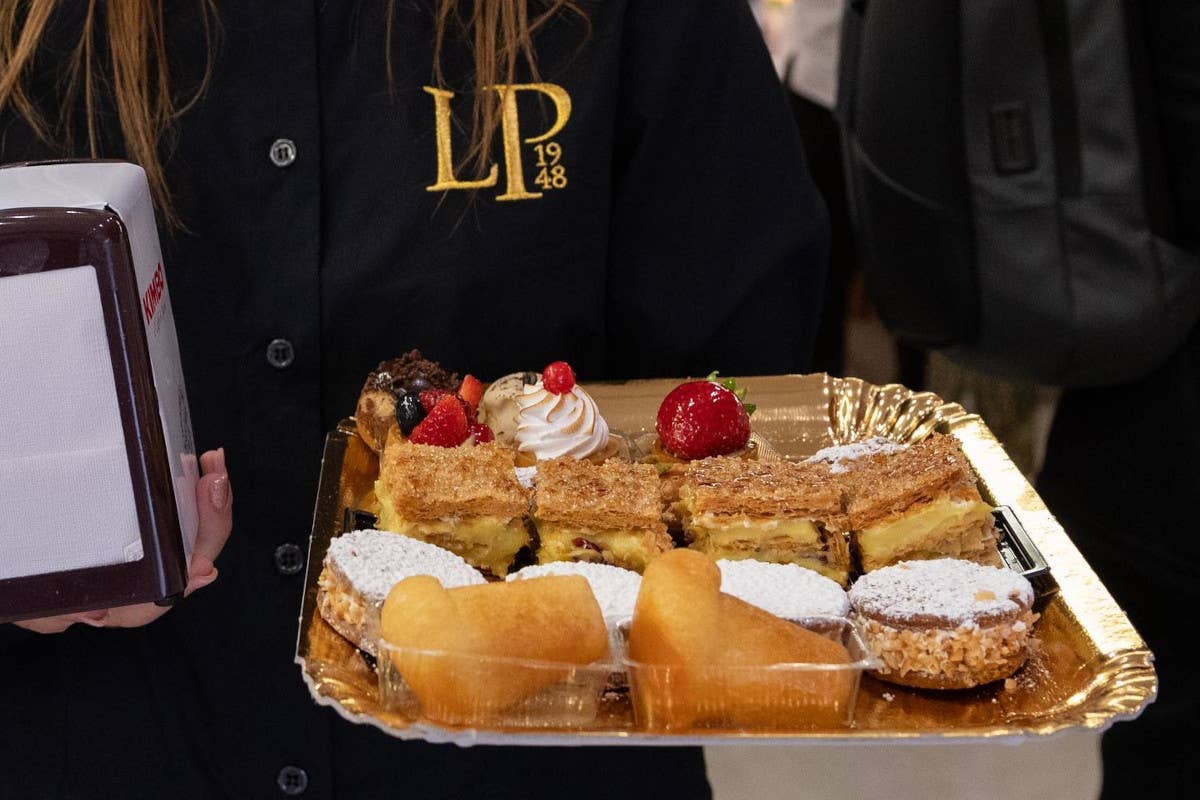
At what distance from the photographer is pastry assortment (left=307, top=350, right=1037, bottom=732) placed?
1090 millimetres

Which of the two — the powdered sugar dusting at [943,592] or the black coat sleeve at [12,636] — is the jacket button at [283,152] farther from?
the powdered sugar dusting at [943,592]

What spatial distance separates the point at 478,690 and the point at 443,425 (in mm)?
470

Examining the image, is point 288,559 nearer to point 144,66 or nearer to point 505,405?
point 505,405

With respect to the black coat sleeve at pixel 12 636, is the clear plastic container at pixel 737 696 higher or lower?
higher

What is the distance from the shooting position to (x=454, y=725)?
3.48ft

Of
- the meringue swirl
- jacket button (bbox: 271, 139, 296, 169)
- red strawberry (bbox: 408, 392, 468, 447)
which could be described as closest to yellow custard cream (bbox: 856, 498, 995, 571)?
the meringue swirl

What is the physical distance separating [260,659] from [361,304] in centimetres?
43

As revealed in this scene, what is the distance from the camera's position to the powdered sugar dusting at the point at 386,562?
1184 mm

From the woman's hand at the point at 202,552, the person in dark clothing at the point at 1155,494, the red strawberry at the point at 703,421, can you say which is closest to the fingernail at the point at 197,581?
the woman's hand at the point at 202,552

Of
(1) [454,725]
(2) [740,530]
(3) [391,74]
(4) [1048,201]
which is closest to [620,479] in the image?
(2) [740,530]

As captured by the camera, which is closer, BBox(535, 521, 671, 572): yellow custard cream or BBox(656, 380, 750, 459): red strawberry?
BBox(535, 521, 671, 572): yellow custard cream

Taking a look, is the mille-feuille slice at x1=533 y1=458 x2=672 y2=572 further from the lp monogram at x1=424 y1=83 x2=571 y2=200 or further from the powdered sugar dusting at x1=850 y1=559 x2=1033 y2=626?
the lp monogram at x1=424 y1=83 x2=571 y2=200

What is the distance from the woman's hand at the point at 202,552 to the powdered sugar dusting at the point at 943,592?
615 mm

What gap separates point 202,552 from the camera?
124 centimetres
